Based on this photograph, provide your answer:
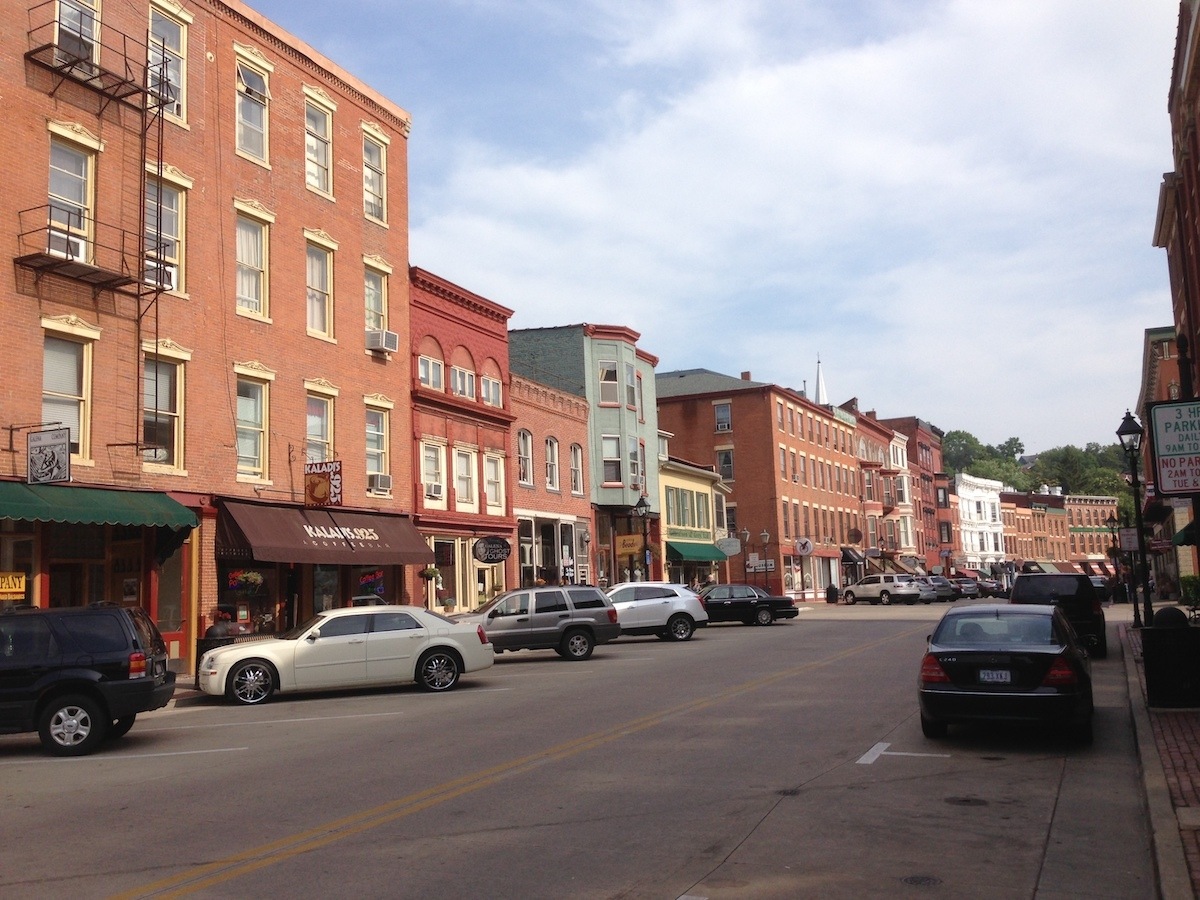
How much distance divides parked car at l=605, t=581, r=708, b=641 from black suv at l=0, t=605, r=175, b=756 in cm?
1781

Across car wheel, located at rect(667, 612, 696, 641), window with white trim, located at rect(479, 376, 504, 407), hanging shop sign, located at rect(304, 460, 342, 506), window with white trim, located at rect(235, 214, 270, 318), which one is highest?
window with white trim, located at rect(235, 214, 270, 318)

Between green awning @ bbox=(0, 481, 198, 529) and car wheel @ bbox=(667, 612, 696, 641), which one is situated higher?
green awning @ bbox=(0, 481, 198, 529)

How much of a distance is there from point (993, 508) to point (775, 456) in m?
62.1

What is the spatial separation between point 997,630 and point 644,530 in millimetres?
34551

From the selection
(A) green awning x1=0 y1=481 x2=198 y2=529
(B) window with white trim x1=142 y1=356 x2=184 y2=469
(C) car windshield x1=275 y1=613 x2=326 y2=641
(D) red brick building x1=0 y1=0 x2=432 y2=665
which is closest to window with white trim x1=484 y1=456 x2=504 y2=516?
(D) red brick building x1=0 y1=0 x2=432 y2=665

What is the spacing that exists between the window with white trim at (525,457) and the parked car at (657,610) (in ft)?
26.7

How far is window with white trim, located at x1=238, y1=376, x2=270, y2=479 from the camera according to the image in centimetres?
2447

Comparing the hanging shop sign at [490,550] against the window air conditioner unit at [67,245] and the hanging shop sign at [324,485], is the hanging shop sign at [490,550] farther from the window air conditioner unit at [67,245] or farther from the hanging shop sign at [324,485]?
the window air conditioner unit at [67,245]

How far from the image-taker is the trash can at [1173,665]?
13617 millimetres

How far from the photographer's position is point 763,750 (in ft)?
37.2

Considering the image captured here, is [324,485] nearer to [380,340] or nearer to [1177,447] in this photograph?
[380,340]

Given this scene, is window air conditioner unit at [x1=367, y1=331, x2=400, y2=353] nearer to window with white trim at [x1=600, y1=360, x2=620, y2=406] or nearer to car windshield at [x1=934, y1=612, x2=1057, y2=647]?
window with white trim at [x1=600, y1=360, x2=620, y2=406]

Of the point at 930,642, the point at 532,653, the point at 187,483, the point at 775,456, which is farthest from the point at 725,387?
the point at 930,642

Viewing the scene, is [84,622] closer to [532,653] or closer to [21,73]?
[21,73]
